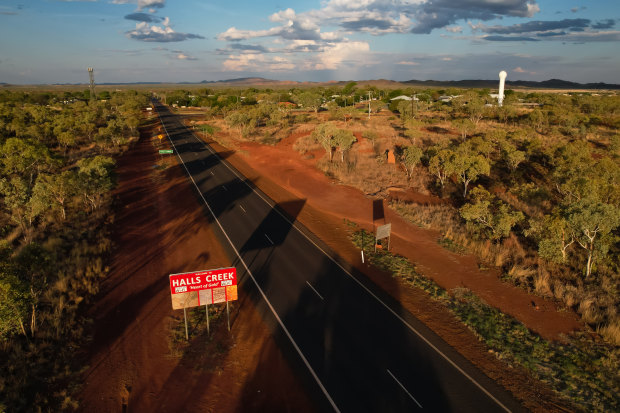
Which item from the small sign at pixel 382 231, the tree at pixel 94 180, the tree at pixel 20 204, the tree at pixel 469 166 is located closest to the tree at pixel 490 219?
the small sign at pixel 382 231

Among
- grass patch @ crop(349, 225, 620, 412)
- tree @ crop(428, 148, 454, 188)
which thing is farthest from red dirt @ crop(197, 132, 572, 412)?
tree @ crop(428, 148, 454, 188)

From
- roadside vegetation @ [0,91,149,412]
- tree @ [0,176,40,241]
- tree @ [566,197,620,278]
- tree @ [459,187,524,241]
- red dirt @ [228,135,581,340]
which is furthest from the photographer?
tree @ [0,176,40,241]

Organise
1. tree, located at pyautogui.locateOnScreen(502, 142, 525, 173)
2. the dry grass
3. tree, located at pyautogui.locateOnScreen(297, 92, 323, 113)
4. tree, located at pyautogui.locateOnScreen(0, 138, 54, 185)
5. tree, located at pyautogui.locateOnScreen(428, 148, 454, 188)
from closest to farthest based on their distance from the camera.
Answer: the dry grass < tree, located at pyautogui.locateOnScreen(0, 138, 54, 185) < tree, located at pyautogui.locateOnScreen(428, 148, 454, 188) < tree, located at pyautogui.locateOnScreen(502, 142, 525, 173) < tree, located at pyautogui.locateOnScreen(297, 92, 323, 113)

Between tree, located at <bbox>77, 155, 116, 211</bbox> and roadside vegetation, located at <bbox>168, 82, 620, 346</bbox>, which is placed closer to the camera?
roadside vegetation, located at <bbox>168, 82, 620, 346</bbox>

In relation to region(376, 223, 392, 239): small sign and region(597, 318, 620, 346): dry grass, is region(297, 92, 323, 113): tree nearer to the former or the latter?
Result: region(376, 223, 392, 239): small sign

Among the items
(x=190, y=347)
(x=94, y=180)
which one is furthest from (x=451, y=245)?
(x=94, y=180)

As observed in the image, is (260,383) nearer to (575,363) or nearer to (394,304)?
(394,304)

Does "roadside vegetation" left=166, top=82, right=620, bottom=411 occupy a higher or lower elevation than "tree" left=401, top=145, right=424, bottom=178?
lower

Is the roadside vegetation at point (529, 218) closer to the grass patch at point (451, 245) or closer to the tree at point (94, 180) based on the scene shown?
the grass patch at point (451, 245)
